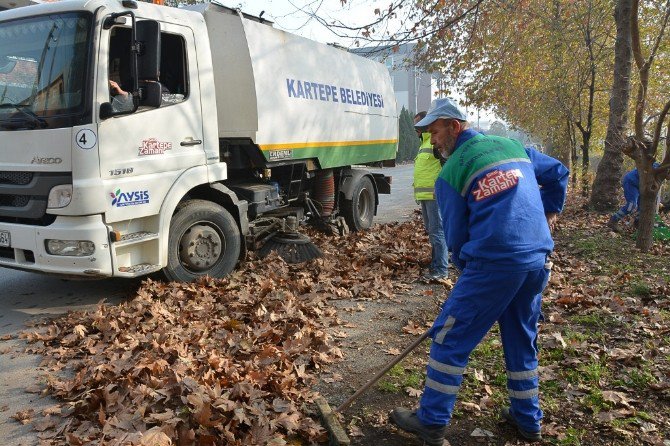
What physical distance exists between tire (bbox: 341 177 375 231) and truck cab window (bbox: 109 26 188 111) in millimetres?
4060

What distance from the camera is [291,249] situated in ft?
22.2

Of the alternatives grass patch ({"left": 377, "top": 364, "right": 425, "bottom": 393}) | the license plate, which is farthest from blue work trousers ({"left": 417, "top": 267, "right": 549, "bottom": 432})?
the license plate

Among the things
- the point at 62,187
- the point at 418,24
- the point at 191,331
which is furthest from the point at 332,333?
the point at 418,24

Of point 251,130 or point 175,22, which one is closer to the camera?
point 175,22

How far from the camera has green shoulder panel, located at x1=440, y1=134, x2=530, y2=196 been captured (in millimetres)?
2691

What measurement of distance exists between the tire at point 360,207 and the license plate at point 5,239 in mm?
5290

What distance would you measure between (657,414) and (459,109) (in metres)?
2.14

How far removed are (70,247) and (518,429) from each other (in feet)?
12.3

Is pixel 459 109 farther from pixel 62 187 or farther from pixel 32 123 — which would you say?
pixel 32 123

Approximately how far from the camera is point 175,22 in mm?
5410

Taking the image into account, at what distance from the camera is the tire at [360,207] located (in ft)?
29.8

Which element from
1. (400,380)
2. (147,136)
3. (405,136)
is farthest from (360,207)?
(405,136)

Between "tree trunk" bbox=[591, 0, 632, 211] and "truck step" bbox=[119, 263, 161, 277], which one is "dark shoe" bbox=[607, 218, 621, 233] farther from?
"truck step" bbox=[119, 263, 161, 277]

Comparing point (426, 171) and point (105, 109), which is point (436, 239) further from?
point (105, 109)
